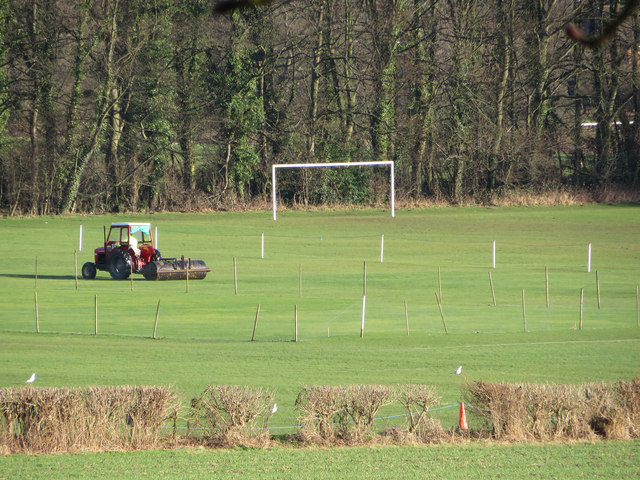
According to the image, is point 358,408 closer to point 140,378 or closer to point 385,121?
point 140,378

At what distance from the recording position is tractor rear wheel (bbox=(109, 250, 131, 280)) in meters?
32.6

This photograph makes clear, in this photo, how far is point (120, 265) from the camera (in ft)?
108

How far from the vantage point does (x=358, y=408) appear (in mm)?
11734

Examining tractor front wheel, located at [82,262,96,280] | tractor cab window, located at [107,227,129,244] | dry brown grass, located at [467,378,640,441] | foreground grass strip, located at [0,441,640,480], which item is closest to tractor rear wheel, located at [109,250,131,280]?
tractor cab window, located at [107,227,129,244]

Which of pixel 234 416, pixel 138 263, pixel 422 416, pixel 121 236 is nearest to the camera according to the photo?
pixel 234 416

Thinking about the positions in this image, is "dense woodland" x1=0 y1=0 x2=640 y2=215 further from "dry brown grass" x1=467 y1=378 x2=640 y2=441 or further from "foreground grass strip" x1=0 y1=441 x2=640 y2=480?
"foreground grass strip" x1=0 y1=441 x2=640 y2=480

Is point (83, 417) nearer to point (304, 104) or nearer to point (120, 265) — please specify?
point (120, 265)

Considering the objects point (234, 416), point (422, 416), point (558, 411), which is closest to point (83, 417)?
point (234, 416)

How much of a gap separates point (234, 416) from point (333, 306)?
15343 millimetres

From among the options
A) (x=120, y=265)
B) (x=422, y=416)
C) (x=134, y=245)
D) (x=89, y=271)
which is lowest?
(x=422, y=416)

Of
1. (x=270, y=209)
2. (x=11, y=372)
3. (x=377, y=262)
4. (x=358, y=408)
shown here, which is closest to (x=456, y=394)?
(x=358, y=408)

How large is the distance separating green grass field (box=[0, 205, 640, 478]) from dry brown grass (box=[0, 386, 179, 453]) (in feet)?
2.95

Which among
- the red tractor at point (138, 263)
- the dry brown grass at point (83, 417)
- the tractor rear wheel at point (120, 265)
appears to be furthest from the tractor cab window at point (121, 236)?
the dry brown grass at point (83, 417)

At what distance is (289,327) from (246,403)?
11.3 metres
